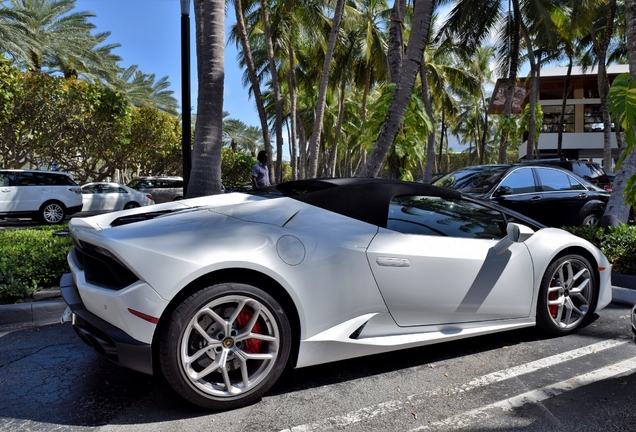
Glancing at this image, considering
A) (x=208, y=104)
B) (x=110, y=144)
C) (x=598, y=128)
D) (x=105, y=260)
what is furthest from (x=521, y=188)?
(x=598, y=128)

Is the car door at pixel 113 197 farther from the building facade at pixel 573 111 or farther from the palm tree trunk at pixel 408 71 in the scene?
the building facade at pixel 573 111

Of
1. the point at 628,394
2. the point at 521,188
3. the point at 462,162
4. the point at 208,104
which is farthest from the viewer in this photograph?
the point at 462,162

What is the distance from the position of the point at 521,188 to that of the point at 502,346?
15.6 feet

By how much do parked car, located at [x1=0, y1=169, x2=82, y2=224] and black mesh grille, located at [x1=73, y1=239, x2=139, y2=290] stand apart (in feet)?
46.7

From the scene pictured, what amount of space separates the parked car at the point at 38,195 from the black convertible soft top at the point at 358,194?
564 inches

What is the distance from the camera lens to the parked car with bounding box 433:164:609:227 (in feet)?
25.6

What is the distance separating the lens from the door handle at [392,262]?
3.08m

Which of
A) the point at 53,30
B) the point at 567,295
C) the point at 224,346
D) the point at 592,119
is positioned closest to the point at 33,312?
the point at 224,346

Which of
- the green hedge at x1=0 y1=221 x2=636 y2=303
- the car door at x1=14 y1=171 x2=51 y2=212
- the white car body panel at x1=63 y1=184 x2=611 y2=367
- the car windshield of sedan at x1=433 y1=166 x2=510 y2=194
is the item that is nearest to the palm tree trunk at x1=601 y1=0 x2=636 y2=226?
the green hedge at x1=0 y1=221 x2=636 y2=303

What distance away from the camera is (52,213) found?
51.6 ft

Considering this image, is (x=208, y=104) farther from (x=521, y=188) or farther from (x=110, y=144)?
(x=110, y=144)

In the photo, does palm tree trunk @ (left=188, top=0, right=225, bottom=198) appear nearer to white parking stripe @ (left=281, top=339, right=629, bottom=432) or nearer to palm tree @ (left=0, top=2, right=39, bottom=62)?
white parking stripe @ (left=281, top=339, right=629, bottom=432)

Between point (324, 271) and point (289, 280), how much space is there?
0.75ft

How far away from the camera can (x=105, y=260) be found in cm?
275
